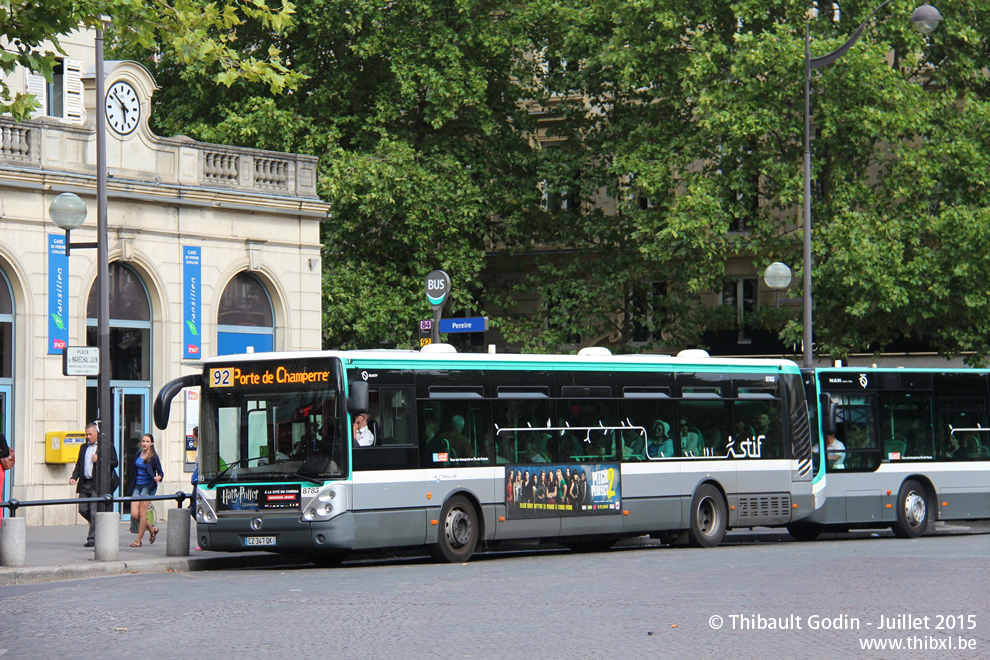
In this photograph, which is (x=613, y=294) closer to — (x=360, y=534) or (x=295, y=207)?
(x=295, y=207)

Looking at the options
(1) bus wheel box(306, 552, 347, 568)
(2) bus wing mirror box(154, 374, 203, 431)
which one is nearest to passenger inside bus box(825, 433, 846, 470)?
(1) bus wheel box(306, 552, 347, 568)

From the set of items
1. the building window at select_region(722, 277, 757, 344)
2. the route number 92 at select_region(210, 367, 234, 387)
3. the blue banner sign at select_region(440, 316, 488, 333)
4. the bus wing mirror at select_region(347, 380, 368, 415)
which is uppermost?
the building window at select_region(722, 277, 757, 344)

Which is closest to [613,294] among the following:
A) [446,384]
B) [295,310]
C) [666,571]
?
[295,310]

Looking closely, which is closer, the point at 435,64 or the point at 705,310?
the point at 435,64

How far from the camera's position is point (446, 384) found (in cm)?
1859

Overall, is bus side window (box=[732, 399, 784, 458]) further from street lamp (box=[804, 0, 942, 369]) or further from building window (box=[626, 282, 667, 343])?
building window (box=[626, 282, 667, 343])

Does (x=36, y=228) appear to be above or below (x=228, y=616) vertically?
above

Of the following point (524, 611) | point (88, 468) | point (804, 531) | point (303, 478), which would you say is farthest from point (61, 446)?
point (524, 611)

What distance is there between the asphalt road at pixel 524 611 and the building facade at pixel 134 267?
925 centimetres

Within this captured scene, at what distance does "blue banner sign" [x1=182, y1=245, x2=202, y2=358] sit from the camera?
27.5m

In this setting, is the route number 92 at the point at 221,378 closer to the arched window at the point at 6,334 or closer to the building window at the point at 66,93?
the arched window at the point at 6,334

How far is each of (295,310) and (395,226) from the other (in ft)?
24.2

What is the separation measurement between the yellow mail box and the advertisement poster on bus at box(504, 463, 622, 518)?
356 inches

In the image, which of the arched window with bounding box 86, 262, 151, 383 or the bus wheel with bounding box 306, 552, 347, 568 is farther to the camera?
the arched window with bounding box 86, 262, 151, 383
